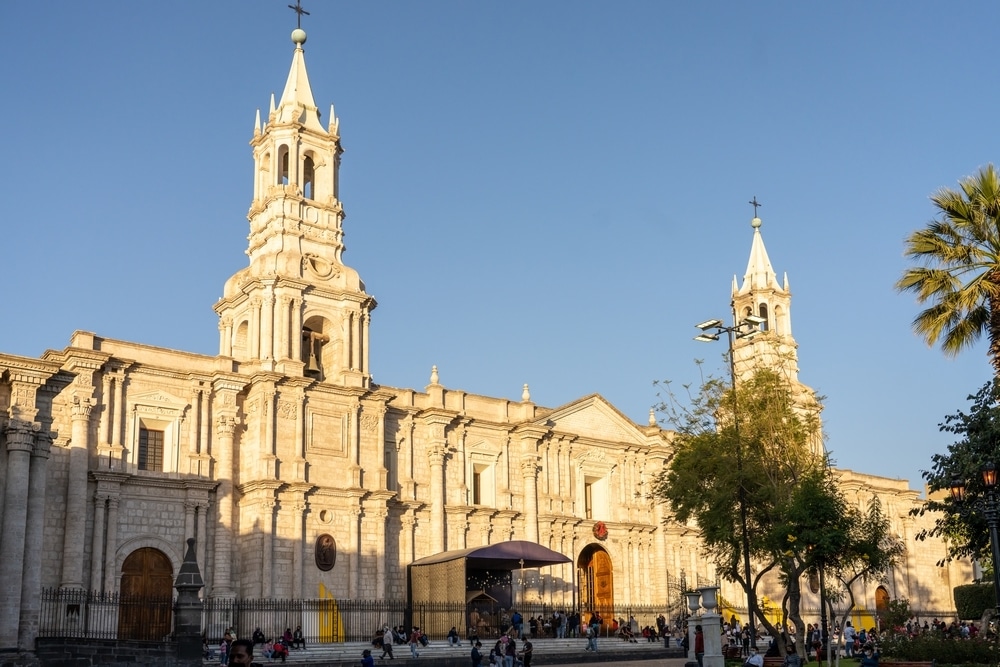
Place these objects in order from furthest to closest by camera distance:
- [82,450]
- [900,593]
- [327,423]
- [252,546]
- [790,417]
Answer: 1. [900,593]
2. [327,423]
3. [252,546]
4. [82,450]
5. [790,417]

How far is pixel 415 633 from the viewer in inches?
1347

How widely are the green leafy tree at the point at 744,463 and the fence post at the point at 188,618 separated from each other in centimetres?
1366

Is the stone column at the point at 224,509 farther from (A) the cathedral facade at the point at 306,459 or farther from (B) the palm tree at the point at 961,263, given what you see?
(B) the palm tree at the point at 961,263

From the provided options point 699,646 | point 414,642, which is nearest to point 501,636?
point 414,642

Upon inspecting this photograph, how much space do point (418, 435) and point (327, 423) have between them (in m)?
4.74

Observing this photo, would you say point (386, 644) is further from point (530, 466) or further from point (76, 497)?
point (530, 466)

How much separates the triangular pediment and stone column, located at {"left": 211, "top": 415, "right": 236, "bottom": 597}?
14.8 m

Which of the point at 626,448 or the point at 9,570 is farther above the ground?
the point at 626,448

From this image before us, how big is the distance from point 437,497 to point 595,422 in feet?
33.2

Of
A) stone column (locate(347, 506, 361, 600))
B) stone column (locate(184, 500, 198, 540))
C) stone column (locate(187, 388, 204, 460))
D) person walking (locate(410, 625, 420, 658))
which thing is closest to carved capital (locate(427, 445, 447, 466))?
stone column (locate(347, 506, 361, 600))

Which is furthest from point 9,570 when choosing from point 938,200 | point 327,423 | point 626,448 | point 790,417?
point 626,448

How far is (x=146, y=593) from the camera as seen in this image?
34.2m

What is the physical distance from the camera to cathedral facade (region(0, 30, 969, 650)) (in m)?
34.2

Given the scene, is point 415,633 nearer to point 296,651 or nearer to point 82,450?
point 296,651
